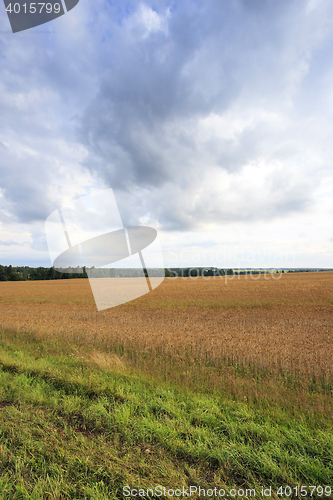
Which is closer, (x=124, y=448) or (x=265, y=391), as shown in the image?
(x=124, y=448)

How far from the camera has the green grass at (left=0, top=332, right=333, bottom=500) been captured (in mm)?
2938

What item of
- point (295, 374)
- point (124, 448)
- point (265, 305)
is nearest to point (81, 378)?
point (124, 448)

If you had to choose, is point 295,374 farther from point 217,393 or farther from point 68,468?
point 68,468

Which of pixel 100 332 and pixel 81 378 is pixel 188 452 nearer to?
pixel 81 378

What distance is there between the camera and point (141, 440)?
366 cm

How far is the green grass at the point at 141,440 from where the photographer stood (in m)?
2.94

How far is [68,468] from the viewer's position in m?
3.09

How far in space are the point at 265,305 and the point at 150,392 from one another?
64.6 feet

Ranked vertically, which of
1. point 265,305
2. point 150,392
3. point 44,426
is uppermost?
point 44,426

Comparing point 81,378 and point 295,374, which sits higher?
point 81,378

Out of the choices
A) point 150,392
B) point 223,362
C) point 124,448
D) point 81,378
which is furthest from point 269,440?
point 81,378

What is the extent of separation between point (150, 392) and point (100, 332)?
5393 millimetres

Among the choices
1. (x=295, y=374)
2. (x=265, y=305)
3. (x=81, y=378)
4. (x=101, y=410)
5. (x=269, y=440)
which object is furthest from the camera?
(x=265, y=305)

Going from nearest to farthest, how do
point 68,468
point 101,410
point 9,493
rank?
point 9,493
point 68,468
point 101,410
